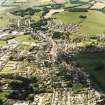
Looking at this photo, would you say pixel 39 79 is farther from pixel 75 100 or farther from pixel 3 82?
pixel 75 100

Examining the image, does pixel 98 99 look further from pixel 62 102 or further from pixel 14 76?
pixel 14 76

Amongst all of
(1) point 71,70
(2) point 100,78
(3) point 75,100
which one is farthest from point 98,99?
(1) point 71,70

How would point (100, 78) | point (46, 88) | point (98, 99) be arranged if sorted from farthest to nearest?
point (100, 78) → point (46, 88) → point (98, 99)

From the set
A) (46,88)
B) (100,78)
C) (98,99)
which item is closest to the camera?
(98,99)

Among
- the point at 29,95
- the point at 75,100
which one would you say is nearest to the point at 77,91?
the point at 75,100

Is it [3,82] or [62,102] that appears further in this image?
[3,82]

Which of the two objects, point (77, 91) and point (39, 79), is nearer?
point (77, 91)

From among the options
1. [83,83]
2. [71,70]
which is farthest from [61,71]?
[83,83]
